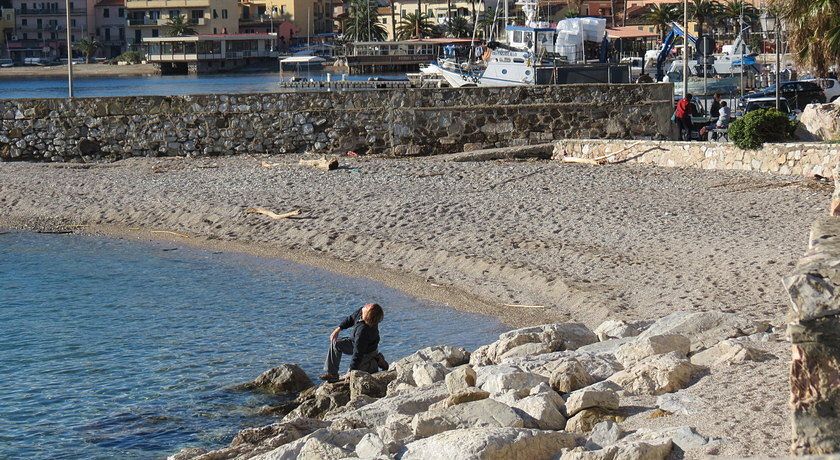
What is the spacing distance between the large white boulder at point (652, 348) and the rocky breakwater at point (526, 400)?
11 millimetres

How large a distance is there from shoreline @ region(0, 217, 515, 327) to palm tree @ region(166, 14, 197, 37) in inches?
4087

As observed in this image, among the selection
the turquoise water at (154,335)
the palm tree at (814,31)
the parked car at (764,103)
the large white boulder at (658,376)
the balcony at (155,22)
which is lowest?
the turquoise water at (154,335)

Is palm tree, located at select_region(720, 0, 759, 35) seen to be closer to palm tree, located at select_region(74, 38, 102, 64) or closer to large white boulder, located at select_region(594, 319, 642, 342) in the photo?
large white boulder, located at select_region(594, 319, 642, 342)

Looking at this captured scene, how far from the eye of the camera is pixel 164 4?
128 metres

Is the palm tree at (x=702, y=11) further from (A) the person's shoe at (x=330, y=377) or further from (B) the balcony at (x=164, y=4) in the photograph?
A: (A) the person's shoe at (x=330, y=377)

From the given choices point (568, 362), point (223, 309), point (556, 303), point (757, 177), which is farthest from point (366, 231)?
point (568, 362)

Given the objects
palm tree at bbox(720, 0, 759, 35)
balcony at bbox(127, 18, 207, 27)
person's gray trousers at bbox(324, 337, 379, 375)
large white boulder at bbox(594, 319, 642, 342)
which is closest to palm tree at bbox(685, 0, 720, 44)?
palm tree at bbox(720, 0, 759, 35)

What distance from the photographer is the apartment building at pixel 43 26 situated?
138625mm

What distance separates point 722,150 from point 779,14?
4316 millimetres

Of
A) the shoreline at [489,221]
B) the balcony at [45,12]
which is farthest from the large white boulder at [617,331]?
the balcony at [45,12]

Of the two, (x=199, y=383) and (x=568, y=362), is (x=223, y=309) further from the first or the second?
(x=568, y=362)

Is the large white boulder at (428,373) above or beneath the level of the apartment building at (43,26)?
beneath

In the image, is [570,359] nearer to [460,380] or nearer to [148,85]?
[460,380]

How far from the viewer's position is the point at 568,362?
956cm
